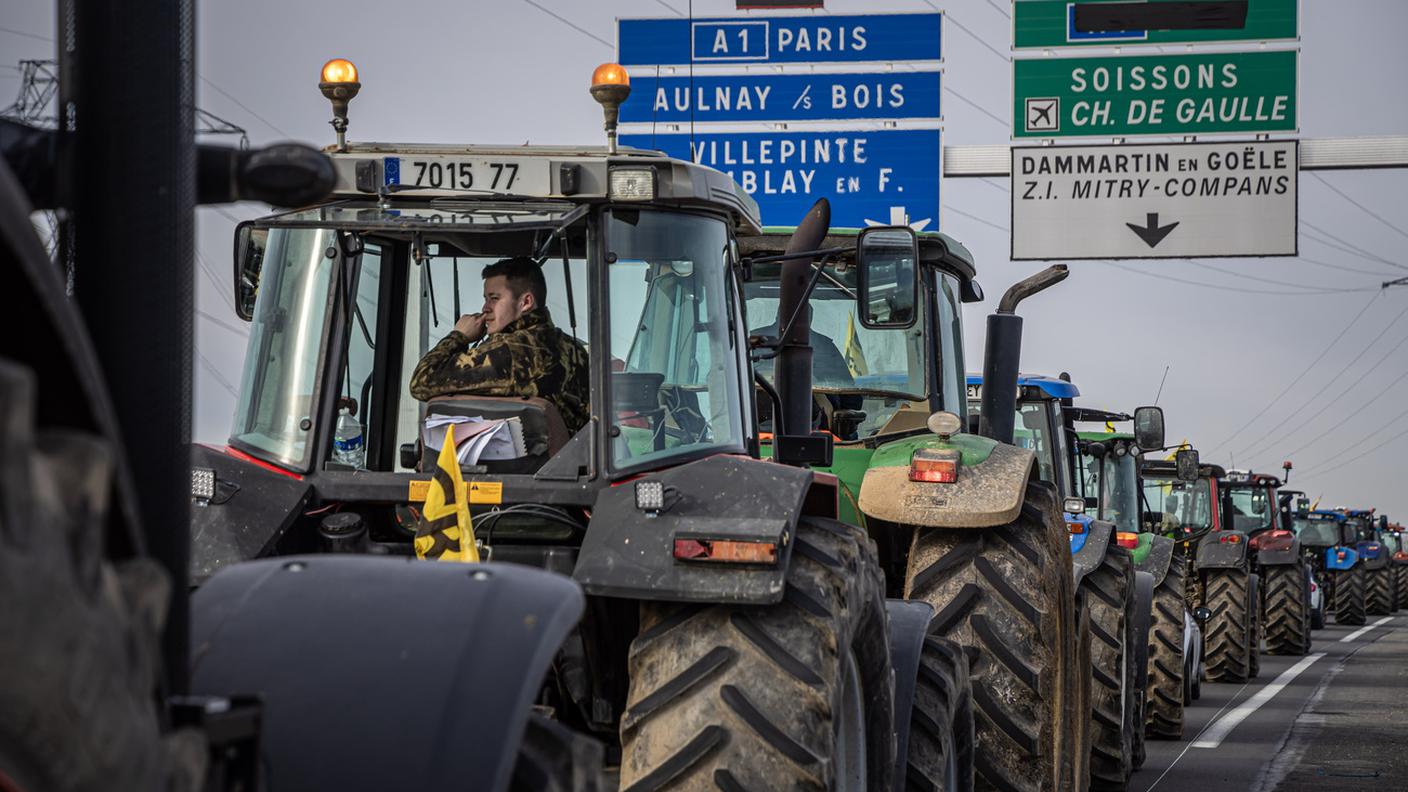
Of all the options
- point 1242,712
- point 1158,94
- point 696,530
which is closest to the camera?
point 696,530

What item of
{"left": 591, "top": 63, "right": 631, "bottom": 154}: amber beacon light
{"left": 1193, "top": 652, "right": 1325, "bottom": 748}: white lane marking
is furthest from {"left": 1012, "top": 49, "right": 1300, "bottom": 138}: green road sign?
{"left": 591, "top": 63, "right": 631, "bottom": 154}: amber beacon light

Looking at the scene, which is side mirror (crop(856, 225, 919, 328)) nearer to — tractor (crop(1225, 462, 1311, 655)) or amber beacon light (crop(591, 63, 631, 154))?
amber beacon light (crop(591, 63, 631, 154))

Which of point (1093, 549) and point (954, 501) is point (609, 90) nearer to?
point (954, 501)

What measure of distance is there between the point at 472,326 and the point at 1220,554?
1707 centimetres

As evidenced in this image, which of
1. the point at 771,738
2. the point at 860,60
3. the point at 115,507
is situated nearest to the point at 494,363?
the point at 771,738

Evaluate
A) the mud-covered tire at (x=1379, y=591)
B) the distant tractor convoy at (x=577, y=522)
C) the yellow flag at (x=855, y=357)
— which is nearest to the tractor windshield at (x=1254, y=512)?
the yellow flag at (x=855, y=357)

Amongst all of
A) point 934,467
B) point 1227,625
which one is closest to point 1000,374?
point 934,467

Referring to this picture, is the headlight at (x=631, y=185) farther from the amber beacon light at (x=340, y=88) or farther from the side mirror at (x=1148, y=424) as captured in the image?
the side mirror at (x=1148, y=424)

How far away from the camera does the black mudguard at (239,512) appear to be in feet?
16.9

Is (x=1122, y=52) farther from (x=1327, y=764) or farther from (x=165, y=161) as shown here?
(x=165, y=161)

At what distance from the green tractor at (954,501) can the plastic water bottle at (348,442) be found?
1.99 meters

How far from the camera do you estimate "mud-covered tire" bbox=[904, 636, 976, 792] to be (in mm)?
6422

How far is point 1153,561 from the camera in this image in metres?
16.2

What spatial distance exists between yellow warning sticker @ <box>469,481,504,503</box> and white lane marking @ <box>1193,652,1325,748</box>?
10721 millimetres
